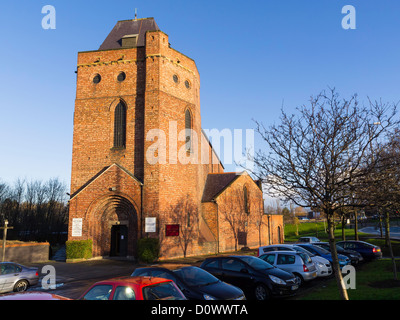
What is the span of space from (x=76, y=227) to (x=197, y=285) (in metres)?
16.9

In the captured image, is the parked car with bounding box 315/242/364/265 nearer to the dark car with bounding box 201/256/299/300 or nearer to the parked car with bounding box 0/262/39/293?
the dark car with bounding box 201/256/299/300

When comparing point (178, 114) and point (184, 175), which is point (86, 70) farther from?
point (184, 175)

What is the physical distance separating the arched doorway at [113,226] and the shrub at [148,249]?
1.96 metres

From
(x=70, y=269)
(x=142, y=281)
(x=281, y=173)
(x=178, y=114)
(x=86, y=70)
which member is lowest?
(x=70, y=269)

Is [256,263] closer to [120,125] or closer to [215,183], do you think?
[120,125]

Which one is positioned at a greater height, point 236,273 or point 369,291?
point 236,273

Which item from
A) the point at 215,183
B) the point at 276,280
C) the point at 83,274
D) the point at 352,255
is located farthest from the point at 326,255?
the point at 215,183

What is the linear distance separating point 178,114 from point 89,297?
20.1m

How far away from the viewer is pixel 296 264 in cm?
1272

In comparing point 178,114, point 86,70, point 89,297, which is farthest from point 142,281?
point 86,70

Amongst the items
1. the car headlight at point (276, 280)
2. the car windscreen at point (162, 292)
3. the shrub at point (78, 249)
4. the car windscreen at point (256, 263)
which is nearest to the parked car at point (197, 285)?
the car windscreen at point (162, 292)

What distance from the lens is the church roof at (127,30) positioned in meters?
27.5

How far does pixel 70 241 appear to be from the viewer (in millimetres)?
22172

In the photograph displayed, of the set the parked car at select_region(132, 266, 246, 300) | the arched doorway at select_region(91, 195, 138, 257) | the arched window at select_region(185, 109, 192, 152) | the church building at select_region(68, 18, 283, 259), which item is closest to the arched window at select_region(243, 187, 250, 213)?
Answer: the church building at select_region(68, 18, 283, 259)
